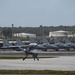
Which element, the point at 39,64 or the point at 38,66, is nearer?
the point at 38,66

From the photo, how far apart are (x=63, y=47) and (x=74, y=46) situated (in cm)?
363

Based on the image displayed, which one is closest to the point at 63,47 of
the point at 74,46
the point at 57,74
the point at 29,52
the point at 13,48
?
the point at 74,46

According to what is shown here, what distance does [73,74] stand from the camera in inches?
1009

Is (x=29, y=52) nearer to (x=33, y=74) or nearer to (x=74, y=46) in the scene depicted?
(x=33, y=74)

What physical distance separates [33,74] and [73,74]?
2.93 m

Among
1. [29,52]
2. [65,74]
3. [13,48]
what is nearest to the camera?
[65,74]

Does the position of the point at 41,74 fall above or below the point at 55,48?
above

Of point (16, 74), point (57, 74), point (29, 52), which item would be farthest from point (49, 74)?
point (29, 52)

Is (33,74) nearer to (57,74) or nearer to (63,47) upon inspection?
(57,74)

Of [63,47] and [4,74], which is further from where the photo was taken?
[63,47]

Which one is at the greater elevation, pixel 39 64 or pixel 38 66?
pixel 38 66

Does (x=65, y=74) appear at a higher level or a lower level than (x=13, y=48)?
higher

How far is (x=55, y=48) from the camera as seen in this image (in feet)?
356

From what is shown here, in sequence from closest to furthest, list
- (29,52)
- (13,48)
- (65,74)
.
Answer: (65,74)
(29,52)
(13,48)
